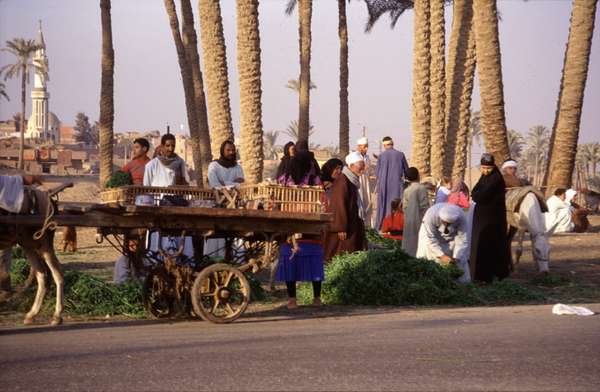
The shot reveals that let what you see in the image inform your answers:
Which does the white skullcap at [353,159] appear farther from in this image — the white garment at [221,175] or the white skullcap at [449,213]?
the white garment at [221,175]

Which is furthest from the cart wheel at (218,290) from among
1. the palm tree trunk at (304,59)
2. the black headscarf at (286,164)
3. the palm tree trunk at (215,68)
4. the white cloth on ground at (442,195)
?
the palm tree trunk at (304,59)

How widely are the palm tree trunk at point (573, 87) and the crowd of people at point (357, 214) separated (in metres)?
6.59

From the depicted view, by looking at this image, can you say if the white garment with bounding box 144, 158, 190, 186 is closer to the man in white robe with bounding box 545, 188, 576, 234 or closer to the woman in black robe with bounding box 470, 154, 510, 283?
the woman in black robe with bounding box 470, 154, 510, 283

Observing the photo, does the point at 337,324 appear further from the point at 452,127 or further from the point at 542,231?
the point at 452,127

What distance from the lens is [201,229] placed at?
35.4 feet

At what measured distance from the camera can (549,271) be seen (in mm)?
17672

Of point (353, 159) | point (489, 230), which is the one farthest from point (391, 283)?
point (489, 230)

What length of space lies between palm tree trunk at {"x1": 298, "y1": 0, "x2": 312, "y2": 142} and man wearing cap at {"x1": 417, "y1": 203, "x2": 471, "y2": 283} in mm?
22167

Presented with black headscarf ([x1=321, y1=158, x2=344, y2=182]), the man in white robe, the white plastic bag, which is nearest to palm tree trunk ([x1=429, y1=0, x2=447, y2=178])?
the man in white robe

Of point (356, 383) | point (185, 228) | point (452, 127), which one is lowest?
point (356, 383)

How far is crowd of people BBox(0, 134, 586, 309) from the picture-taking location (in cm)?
1288

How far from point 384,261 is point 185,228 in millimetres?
4057

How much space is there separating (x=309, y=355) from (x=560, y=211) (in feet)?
54.3

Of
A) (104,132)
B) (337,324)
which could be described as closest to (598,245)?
(337,324)
